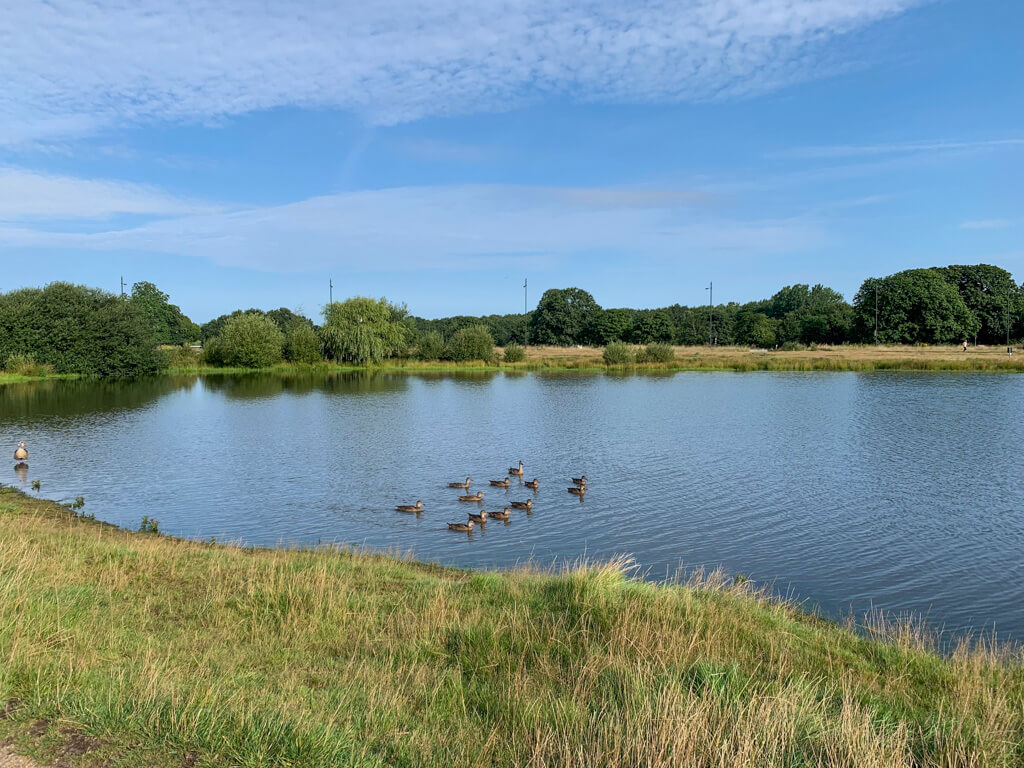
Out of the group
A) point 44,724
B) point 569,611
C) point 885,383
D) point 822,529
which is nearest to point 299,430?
point 822,529

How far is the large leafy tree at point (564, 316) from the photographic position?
131250 mm

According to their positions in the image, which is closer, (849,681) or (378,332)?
(849,681)

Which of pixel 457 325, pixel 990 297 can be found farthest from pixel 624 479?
pixel 457 325

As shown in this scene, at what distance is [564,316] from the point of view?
131m

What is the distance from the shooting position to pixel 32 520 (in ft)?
46.1

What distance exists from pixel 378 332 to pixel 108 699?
262ft

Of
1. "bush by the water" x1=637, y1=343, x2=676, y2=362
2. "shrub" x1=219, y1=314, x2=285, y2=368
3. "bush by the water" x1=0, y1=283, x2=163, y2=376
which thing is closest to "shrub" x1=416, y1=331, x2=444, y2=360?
"shrub" x1=219, y1=314, x2=285, y2=368

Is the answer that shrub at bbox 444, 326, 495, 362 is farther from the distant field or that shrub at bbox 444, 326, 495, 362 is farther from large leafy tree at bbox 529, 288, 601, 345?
large leafy tree at bbox 529, 288, 601, 345

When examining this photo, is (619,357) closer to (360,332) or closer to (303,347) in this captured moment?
(360,332)

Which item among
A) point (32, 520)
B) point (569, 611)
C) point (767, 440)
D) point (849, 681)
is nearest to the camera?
point (849, 681)

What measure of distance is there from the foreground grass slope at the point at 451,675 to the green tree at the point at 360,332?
71132 millimetres

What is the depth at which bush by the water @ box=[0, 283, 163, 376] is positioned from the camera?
6347 centimetres

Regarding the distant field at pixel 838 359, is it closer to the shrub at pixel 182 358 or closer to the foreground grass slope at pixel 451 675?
the shrub at pixel 182 358

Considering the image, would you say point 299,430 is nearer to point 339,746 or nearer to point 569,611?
point 569,611
